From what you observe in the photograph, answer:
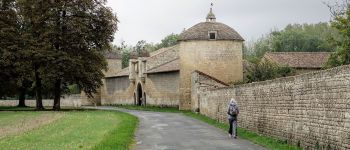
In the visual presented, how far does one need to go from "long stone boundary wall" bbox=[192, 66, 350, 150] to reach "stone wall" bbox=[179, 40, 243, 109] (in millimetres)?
27985

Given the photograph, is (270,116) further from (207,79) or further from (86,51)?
(86,51)

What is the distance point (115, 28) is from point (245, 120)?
29.4 m

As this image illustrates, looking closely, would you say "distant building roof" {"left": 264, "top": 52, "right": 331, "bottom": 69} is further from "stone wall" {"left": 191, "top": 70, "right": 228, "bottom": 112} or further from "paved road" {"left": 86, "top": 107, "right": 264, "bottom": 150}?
"paved road" {"left": 86, "top": 107, "right": 264, "bottom": 150}

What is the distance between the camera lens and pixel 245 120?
87.2 ft

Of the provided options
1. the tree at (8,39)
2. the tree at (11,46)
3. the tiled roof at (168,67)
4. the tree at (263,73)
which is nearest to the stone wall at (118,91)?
the tiled roof at (168,67)

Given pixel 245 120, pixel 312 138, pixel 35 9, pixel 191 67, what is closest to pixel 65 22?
pixel 35 9

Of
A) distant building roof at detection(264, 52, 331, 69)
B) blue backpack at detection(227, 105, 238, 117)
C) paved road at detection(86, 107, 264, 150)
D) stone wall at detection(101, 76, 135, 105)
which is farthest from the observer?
stone wall at detection(101, 76, 135, 105)

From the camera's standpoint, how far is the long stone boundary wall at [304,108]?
14485 mm

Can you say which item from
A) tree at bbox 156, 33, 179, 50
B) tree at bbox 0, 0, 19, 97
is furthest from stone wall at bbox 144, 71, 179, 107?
tree at bbox 156, 33, 179, 50

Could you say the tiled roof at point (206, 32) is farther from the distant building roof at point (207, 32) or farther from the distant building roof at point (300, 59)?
the distant building roof at point (300, 59)

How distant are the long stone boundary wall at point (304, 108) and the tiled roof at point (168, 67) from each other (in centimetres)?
3470

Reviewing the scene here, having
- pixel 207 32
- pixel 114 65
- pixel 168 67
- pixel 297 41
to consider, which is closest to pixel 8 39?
pixel 207 32

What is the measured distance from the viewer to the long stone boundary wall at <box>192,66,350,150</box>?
1449cm

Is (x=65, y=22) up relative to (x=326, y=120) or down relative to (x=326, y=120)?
up
